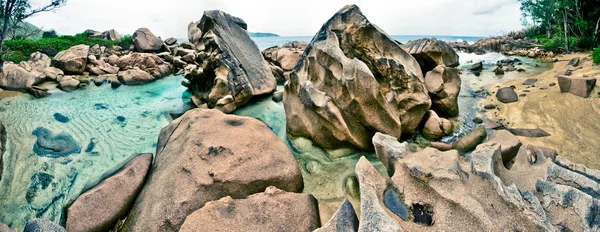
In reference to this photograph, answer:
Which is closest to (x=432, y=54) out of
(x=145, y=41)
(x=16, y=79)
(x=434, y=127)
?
(x=434, y=127)

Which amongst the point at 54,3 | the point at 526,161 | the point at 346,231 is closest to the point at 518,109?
the point at 526,161

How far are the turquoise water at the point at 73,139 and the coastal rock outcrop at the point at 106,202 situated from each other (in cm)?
50

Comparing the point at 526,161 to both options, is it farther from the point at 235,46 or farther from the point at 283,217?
the point at 235,46

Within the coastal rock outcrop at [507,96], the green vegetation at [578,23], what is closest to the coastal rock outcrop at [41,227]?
the coastal rock outcrop at [507,96]

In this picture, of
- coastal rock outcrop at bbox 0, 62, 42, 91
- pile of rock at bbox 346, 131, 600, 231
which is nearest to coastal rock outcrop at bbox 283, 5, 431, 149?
pile of rock at bbox 346, 131, 600, 231

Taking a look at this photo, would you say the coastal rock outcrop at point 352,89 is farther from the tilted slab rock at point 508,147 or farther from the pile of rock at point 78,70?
the pile of rock at point 78,70

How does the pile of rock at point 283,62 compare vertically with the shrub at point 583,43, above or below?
below

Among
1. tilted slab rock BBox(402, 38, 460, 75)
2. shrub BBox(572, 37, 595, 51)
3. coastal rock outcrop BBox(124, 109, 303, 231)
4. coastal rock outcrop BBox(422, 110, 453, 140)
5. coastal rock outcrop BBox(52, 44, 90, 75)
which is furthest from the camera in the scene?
shrub BBox(572, 37, 595, 51)

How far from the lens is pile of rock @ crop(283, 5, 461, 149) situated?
5.75 metres

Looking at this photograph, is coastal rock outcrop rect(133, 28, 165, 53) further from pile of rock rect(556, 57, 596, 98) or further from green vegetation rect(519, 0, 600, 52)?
green vegetation rect(519, 0, 600, 52)

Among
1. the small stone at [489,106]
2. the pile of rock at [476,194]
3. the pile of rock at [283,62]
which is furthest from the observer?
the pile of rock at [283,62]

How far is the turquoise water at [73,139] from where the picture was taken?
4.66 meters

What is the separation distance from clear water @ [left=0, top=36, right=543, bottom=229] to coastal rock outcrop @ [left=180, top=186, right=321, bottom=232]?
1.71 ft

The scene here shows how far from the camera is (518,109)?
812 cm
